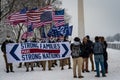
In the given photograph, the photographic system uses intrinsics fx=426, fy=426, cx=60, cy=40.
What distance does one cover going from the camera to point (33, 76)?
20500 mm

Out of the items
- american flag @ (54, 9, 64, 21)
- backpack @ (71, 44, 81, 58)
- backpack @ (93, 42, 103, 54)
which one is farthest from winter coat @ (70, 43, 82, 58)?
american flag @ (54, 9, 64, 21)

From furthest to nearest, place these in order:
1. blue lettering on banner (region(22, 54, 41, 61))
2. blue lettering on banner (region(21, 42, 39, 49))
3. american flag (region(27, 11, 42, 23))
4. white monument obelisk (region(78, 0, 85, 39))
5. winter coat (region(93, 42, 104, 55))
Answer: white monument obelisk (region(78, 0, 85, 39)), american flag (region(27, 11, 42, 23)), blue lettering on banner (region(21, 42, 39, 49)), blue lettering on banner (region(22, 54, 41, 61)), winter coat (region(93, 42, 104, 55))

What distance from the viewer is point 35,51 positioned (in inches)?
968

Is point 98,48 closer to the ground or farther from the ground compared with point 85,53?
farther from the ground

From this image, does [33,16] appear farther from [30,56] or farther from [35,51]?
[30,56]

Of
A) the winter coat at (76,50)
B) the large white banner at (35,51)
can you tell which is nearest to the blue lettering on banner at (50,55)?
the large white banner at (35,51)

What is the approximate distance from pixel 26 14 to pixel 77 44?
7.02 metres

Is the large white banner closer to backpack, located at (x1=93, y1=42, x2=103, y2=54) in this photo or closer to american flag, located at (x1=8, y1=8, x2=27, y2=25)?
american flag, located at (x1=8, y1=8, x2=27, y2=25)

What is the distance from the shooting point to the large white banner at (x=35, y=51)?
78.7ft

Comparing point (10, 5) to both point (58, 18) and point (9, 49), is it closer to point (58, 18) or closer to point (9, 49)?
point (58, 18)

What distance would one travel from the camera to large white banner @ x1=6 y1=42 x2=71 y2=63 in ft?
78.7

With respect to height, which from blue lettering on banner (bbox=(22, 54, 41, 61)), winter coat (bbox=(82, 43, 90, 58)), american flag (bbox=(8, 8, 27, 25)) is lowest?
blue lettering on banner (bbox=(22, 54, 41, 61))

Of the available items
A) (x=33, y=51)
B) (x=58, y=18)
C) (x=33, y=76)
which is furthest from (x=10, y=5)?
(x=33, y=76)

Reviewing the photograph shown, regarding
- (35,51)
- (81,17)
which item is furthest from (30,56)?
(81,17)
